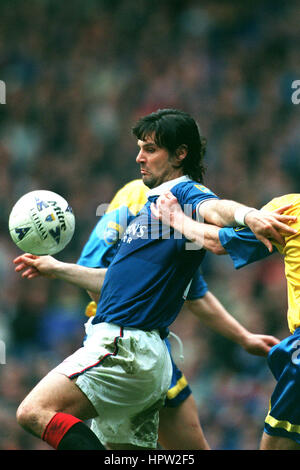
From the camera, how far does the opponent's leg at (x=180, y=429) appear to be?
4324 mm

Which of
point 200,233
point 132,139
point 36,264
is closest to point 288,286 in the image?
point 200,233

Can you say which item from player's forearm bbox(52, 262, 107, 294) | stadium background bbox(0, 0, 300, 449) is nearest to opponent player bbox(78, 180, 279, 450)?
player's forearm bbox(52, 262, 107, 294)

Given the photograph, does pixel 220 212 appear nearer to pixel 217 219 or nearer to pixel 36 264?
pixel 217 219

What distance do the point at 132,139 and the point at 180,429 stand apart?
19.3ft

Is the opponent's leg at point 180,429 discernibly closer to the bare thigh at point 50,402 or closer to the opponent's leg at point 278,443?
the opponent's leg at point 278,443

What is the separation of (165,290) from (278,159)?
5508 millimetres

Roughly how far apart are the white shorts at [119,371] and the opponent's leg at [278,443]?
62 centimetres

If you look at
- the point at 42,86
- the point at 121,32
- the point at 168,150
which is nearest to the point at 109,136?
the point at 42,86

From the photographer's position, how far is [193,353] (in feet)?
24.2

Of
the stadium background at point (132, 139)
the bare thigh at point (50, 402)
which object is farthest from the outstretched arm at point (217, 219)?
the stadium background at point (132, 139)

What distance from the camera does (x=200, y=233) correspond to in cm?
342

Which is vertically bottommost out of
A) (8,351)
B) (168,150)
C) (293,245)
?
(8,351)

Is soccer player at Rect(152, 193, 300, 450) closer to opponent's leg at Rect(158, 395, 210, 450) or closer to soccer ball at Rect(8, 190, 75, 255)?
soccer ball at Rect(8, 190, 75, 255)

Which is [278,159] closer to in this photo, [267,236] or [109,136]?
[109,136]
